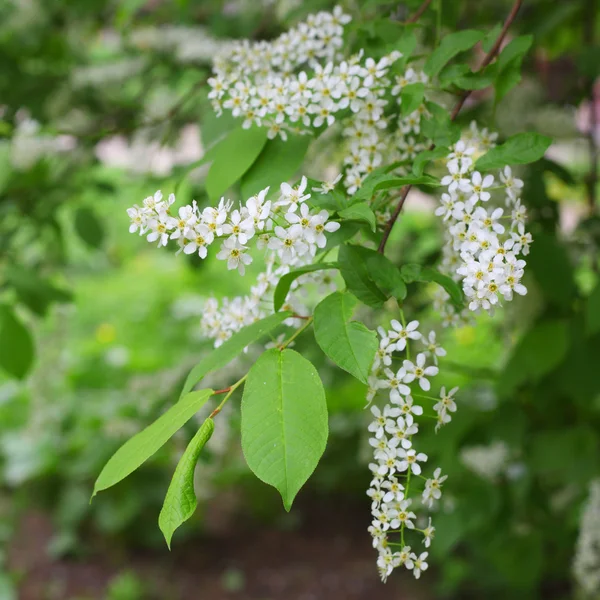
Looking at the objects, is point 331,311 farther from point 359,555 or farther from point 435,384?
point 359,555

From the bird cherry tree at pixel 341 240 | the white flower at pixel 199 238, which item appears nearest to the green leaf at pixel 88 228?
the bird cherry tree at pixel 341 240

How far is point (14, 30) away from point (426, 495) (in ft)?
6.54

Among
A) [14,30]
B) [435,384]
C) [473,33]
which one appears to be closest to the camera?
[473,33]

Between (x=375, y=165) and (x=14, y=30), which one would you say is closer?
(x=375, y=165)

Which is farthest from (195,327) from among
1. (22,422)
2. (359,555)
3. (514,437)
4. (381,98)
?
(381,98)

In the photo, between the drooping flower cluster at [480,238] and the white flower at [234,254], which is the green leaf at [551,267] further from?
the white flower at [234,254]

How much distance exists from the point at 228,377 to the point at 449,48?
1.00m

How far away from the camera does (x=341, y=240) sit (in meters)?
0.82

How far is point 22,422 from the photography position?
3.55m

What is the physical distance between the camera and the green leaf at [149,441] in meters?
0.71

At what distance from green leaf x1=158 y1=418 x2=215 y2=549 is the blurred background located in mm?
339

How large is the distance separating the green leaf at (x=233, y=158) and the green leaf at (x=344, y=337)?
0.22m

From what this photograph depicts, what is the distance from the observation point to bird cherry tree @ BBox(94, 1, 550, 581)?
716 millimetres

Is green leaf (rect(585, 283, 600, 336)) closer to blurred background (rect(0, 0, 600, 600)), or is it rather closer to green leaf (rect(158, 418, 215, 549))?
blurred background (rect(0, 0, 600, 600))
